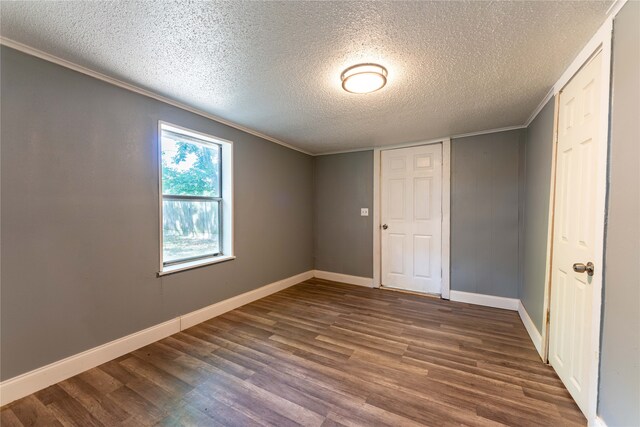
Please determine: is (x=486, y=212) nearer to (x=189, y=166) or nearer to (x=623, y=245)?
(x=623, y=245)

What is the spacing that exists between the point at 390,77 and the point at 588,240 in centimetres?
172

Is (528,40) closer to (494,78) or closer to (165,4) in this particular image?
(494,78)

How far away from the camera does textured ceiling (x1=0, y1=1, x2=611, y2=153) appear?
4.49ft

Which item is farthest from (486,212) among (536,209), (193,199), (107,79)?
(107,79)

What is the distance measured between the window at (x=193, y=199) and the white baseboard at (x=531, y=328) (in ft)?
10.7

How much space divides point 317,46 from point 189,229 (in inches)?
90.0

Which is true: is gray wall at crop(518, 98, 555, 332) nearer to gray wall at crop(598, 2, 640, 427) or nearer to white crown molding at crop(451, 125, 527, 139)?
white crown molding at crop(451, 125, 527, 139)

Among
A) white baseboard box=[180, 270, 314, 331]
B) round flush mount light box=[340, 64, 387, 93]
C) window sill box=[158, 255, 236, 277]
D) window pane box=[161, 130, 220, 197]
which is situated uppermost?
round flush mount light box=[340, 64, 387, 93]

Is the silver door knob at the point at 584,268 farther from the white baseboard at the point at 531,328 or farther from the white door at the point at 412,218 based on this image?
the white door at the point at 412,218

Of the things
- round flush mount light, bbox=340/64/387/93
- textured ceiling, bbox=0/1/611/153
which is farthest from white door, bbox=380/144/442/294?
round flush mount light, bbox=340/64/387/93

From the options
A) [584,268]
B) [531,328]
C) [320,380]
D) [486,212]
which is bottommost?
[320,380]

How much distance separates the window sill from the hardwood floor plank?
0.65 m

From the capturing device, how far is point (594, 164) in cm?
151

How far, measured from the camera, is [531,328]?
8.20 ft
